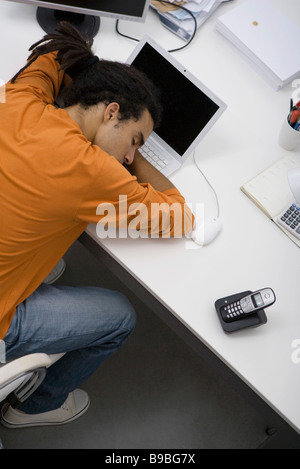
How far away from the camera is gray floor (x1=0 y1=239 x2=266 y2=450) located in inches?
62.7

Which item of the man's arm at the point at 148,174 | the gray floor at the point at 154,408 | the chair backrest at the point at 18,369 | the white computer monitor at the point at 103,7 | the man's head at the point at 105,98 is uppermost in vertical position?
the white computer monitor at the point at 103,7

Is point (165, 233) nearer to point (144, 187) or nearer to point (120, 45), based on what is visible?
point (144, 187)

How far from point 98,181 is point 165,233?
25cm

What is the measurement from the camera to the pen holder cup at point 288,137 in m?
1.31

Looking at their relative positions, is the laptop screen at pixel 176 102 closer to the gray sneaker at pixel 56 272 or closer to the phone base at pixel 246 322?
the phone base at pixel 246 322

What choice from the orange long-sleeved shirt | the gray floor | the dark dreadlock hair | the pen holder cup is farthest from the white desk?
the gray floor

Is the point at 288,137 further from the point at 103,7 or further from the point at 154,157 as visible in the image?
the point at 103,7

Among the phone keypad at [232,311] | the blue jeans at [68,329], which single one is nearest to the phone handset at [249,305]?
the phone keypad at [232,311]

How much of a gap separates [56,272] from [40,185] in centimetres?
86

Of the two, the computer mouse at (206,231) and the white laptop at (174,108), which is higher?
the white laptop at (174,108)

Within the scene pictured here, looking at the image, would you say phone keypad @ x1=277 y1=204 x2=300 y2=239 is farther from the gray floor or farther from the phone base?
the gray floor

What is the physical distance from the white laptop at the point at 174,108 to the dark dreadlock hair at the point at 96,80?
0.26 ft

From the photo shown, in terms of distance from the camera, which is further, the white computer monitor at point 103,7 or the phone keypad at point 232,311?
the white computer monitor at point 103,7

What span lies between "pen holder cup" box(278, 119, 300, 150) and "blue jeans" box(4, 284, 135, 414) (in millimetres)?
672
